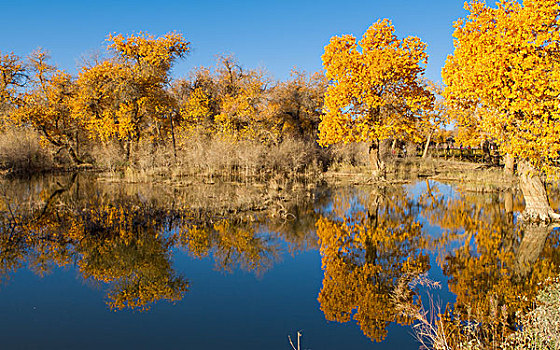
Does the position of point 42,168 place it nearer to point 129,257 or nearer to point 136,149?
point 136,149

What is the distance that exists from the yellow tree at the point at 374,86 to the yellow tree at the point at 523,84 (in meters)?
8.70

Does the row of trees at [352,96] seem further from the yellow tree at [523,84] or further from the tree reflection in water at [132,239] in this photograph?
the tree reflection in water at [132,239]

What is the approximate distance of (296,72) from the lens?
117ft

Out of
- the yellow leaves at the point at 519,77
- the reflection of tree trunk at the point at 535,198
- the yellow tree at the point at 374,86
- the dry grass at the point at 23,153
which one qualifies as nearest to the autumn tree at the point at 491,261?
the reflection of tree trunk at the point at 535,198

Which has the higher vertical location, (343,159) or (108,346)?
(343,159)

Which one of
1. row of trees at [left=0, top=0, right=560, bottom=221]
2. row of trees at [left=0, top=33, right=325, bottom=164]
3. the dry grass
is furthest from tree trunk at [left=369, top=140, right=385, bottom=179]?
the dry grass

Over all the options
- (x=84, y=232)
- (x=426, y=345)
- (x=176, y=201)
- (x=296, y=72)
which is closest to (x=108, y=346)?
(x=426, y=345)

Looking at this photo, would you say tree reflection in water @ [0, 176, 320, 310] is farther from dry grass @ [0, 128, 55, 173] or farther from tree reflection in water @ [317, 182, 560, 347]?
dry grass @ [0, 128, 55, 173]

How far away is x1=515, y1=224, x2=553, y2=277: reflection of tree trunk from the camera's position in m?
8.52

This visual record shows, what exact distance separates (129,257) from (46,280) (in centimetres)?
165

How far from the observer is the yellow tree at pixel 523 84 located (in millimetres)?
10758

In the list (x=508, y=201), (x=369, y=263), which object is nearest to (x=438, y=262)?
(x=369, y=263)

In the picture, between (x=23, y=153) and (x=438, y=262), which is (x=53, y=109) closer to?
(x=23, y=153)

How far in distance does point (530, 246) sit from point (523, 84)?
435cm
